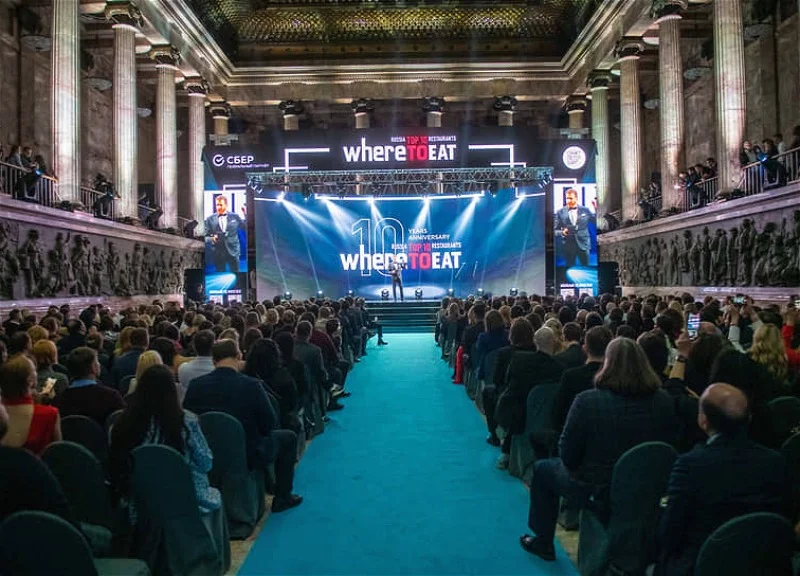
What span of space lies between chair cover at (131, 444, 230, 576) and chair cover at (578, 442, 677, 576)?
7.89 ft

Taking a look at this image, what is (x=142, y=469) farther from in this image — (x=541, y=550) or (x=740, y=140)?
(x=740, y=140)

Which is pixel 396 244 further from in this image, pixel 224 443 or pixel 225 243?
pixel 224 443

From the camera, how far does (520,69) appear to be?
35281 millimetres

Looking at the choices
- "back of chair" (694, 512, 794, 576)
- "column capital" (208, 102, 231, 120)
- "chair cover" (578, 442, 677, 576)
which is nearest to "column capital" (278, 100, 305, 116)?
"column capital" (208, 102, 231, 120)

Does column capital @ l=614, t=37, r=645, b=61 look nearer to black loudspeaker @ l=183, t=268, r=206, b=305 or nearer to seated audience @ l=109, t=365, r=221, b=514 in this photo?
black loudspeaker @ l=183, t=268, r=206, b=305

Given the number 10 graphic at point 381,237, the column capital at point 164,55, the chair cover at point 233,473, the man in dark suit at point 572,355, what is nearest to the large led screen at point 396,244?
the number 10 graphic at point 381,237

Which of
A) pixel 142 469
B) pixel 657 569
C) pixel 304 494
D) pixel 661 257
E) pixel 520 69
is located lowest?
pixel 304 494

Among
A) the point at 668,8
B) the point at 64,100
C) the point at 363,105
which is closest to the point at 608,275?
the point at 668,8

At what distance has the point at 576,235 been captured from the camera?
2409 cm

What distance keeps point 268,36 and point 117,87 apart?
44.9 feet

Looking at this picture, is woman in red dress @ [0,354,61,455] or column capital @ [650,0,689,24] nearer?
woman in red dress @ [0,354,61,455]

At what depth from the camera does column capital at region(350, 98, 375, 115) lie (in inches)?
1390

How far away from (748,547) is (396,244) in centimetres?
2610

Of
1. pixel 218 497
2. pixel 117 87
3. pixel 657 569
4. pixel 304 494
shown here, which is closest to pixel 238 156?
pixel 117 87
